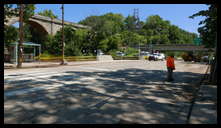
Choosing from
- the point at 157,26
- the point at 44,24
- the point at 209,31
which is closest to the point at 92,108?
the point at 209,31

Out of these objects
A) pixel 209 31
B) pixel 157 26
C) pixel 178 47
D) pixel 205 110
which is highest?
pixel 157 26

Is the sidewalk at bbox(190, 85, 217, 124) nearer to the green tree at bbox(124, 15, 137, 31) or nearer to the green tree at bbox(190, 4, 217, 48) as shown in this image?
the green tree at bbox(190, 4, 217, 48)

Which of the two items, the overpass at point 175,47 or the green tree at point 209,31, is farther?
the overpass at point 175,47

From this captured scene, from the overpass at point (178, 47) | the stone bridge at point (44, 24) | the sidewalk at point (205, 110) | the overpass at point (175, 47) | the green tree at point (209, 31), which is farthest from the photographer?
the overpass at point (175, 47)

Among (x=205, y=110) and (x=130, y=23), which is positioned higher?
(x=130, y=23)

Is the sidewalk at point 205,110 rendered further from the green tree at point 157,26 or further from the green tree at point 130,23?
the green tree at point 130,23

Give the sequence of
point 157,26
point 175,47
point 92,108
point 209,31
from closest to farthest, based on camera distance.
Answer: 1. point 92,108
2. point 209,31
3. point 175,47
4. point 157,26

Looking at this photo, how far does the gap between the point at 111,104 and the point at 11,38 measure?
56.4 ft

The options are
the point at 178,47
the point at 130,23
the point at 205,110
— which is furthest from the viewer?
the point at 130,23

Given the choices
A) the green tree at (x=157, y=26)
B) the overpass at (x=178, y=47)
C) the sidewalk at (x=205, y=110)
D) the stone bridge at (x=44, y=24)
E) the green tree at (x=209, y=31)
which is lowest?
the sidewalk at (x=205, y=110)

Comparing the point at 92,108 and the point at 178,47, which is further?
the point at 178,47

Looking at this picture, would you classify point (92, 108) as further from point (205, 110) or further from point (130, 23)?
point (130, 23)

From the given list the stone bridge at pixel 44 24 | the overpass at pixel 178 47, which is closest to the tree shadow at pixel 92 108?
the stone bridge at pixel 44 24
